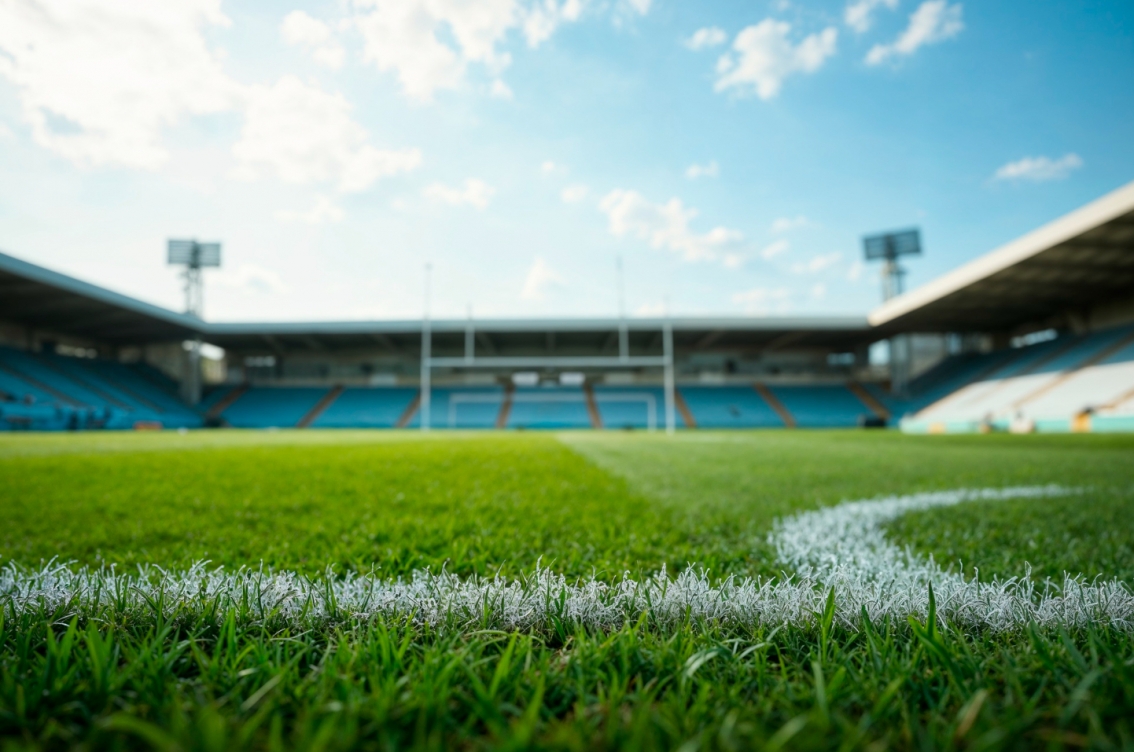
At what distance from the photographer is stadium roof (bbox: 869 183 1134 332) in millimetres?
13758

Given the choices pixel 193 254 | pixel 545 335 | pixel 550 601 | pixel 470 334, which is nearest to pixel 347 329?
pixel 470 334

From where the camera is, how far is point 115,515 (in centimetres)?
228

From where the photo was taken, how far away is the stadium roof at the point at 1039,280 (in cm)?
1376

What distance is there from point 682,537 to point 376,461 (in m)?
3.61

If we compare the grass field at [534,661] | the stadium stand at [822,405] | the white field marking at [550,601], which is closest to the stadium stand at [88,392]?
the grass field at [534,661]

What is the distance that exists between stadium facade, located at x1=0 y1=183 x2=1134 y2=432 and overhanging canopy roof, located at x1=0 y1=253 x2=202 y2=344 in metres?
0.08

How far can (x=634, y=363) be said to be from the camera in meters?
20.9

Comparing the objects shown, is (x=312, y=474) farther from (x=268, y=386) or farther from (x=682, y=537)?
(x=268, y=386)

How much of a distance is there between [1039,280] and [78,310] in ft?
118

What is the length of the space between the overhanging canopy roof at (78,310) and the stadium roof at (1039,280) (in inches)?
1181

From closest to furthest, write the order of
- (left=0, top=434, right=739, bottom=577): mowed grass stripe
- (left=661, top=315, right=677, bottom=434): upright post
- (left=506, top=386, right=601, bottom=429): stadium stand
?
(left=0, top=434, right=739, bottom=577): mowed grass stripe
(left=661, top=315, right=677, bottom=434): upright post
(left=506, top=386, right=601, bottom=429): stadium stand

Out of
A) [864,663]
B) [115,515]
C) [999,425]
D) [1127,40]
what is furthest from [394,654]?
[999,425]

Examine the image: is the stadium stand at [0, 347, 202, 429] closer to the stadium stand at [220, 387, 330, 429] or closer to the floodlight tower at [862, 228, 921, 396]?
the stadium stand at [220, 387, 330, 429]

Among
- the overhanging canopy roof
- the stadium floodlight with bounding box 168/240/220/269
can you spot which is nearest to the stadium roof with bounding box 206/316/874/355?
the overhanging canopy roof
